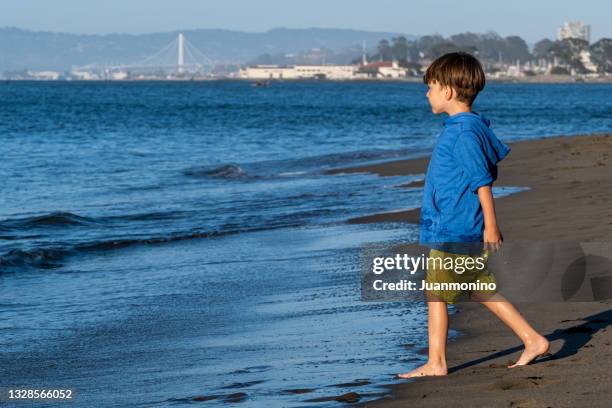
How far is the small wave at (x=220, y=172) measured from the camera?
66.5 feet

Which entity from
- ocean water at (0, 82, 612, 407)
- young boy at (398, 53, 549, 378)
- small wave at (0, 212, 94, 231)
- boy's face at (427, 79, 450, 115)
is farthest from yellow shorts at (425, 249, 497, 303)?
small wave at (0, 212, 94, 231)

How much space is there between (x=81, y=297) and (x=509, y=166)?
10992mm

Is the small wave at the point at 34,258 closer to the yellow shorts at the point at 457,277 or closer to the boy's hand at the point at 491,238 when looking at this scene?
the yellow shorts at the point at 457,277

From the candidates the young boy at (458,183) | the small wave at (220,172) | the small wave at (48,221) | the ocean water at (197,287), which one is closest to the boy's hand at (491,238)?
the young boy at (458,183)

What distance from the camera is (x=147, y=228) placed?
476 inches

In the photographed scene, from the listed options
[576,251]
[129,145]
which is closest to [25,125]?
[129,145]

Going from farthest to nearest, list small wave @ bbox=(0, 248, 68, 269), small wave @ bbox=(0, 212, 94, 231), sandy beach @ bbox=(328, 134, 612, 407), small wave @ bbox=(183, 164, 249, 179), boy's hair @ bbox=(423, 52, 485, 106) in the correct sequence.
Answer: small wave @ bbox=(183, 164, 249, 179)
small wave @ bbox=(0, 212, 94, 231)
small wave @ bbox=(0, 248, 68, 269)
boy's hair @ bbox=(423, 52, 485, 106)
sandy beach @ bbox=(328, 134, 612, 407)

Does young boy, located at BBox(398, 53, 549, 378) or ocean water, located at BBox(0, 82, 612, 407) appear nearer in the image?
young boy, located at BBox(398, 53, 549, 378)

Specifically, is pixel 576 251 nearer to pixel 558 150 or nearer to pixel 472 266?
pixel 472 266

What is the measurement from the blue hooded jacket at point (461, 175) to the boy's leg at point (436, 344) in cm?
29

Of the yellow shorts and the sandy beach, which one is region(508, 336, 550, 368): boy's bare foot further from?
the yellow shorts

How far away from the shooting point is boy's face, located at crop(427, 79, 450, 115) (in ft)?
14.9

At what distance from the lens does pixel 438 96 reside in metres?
4.55

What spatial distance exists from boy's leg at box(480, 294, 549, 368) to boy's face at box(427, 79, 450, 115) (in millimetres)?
836
